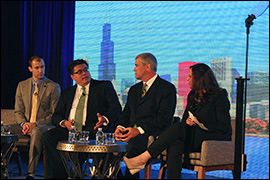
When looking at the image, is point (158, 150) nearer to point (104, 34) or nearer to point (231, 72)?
point (231, 72)

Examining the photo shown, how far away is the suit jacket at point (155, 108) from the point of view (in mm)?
3783

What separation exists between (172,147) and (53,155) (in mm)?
1313

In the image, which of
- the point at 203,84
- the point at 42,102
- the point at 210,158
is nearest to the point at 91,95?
the point at 42,102

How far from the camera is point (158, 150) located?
3.37 meters

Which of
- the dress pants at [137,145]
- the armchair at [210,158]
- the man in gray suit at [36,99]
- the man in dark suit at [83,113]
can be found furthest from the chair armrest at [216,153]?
the man in gray suit at [36,99]

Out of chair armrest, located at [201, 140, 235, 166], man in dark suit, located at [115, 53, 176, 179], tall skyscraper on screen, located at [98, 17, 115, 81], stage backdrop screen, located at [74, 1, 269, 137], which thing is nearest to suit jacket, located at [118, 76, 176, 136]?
man in dark suit, located at [115, 53, 176, 179]

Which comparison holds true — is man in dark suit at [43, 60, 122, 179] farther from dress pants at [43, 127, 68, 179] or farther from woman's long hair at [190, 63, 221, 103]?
woman's long hair at [190, 63, 221, 103]

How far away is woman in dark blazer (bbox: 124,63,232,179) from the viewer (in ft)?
11.0

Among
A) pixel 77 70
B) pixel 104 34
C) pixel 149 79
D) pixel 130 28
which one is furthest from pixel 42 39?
pixel 149 79

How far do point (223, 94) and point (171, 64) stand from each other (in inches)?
61.8

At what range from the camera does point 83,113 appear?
4.24m

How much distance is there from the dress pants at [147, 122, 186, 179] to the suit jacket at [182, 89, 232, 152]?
0.08m

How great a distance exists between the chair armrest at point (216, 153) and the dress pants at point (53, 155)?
1.42m

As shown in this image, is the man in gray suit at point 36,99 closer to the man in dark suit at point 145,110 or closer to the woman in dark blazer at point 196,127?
the man in dark suit at point 145,110
